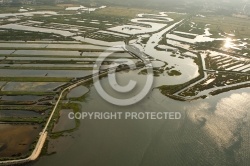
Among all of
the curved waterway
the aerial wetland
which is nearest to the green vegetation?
the aerial wetland

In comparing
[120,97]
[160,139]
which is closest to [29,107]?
[120,97]

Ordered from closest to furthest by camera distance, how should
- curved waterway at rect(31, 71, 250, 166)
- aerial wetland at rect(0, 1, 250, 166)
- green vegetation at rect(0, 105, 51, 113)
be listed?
1. curved waterway at rect(31, 71, 250, 166)
2. aerial wetland at rect(0, 1, 250, 166)
3. green vegetation at rect(0, 105, 51, 113)

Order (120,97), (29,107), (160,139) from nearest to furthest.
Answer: (160,139) < (29,107) < (120,97)

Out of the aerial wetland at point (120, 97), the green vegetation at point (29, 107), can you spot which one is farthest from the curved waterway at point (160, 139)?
the green vegetation at point (29, 107)

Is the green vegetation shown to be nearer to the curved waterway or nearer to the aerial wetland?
the aerial wetland

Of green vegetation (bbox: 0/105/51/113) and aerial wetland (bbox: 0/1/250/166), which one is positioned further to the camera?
green vegetation (bbox: 0/105/51/113)

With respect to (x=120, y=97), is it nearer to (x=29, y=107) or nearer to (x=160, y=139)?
(x=160, y=139)

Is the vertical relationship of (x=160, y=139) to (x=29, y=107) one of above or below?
below

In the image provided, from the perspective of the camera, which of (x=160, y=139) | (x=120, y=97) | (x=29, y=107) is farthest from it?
(x=120, y=97)

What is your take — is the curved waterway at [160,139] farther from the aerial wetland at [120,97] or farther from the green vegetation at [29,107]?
the green vegetation at [29,107]

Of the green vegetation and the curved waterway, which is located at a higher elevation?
the green vegetation

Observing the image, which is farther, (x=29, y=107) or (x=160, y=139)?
(x=29, y=107)
